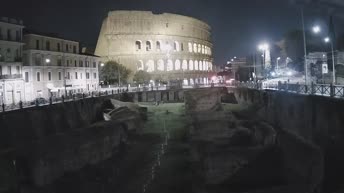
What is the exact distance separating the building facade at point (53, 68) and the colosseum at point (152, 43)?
95.3ft

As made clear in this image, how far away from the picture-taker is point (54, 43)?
6488cm

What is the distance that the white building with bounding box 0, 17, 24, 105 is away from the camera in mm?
50531

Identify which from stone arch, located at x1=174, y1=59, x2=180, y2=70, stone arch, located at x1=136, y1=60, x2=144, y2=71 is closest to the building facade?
stone arch, located at x1=136, y1=60, x2=144, y2=71

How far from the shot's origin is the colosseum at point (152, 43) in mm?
106000

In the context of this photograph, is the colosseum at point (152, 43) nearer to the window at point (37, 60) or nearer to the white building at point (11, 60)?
the window at point (37, 60)

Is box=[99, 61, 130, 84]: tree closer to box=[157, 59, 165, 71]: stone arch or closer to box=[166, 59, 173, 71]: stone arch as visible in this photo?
box=[157, 59, 165, 71]: stone arch

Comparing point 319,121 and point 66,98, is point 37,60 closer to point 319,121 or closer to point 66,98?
point 66,98

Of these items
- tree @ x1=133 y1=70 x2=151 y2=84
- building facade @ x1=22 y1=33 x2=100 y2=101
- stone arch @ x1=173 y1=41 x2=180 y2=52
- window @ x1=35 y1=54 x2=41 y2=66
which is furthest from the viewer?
stone arch @ x1=173 y1=41 x2=180 y2=52

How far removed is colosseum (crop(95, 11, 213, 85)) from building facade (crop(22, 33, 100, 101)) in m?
29.0

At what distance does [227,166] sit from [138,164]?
10836mm

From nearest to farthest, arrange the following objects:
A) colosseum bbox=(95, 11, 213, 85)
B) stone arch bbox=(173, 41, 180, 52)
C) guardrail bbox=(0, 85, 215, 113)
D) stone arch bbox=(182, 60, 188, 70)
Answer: guardrail bbox=(0, 85, 215, 113)
colosseum bbox=(95, 11, 213, 85)
stone arch bbox=(173, 41, 180, 52)
stone arch bbox=(182, 60, 188, 70)

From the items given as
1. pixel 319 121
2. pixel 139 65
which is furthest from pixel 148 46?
pixel 319 121

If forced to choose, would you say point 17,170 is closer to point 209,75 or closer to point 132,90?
point 132,90

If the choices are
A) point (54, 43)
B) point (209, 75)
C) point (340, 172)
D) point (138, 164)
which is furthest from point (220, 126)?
point (209, 75)
